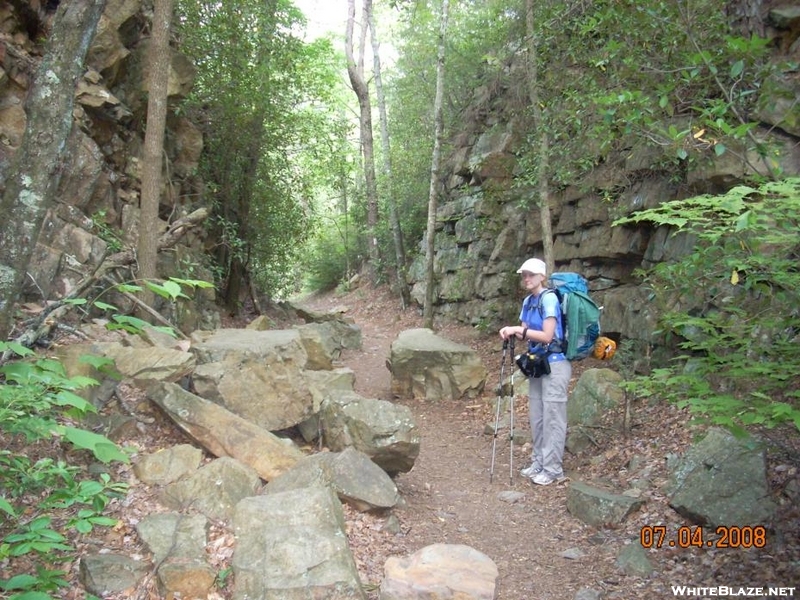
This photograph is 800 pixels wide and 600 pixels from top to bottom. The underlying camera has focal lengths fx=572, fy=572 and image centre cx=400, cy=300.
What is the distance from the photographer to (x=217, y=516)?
4.37 metres

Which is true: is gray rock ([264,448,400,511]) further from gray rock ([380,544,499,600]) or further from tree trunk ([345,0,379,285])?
tree trunk ([345,0,379,285])

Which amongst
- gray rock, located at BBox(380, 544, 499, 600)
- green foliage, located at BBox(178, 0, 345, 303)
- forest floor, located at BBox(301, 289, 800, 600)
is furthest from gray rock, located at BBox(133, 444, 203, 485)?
green foliage, located at BBox(178, 0, 345, 303)

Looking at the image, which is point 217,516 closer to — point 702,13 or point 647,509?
point 647,509

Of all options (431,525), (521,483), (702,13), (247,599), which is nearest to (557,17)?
(702,13)

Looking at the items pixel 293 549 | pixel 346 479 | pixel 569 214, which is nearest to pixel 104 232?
pixel 346 479

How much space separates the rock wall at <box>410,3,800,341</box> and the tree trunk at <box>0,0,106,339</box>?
4.70m

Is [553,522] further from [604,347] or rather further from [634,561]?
[604,347]

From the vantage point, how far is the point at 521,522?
522 cm

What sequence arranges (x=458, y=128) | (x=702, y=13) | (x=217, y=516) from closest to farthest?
(x=217, y=516), (x=702, y=13), (x=458, y=128)

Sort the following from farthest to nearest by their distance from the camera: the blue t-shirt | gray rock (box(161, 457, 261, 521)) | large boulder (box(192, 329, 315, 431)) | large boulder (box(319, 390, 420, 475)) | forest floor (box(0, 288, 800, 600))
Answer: large boulder (box(192, 329, 315, 431))
the blue t-shirt
large boulder (box(319, 390, 420, 475))
gray rock (box(161, 457, 261, 521))
forest floor (box(0, 288, 800, 600))

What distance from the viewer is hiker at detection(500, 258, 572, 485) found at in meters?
5.78

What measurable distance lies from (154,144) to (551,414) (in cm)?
644

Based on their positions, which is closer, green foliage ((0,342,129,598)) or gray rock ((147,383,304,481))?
green foliage ((0,342,129,598))

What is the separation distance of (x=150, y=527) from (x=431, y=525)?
2348 mm
